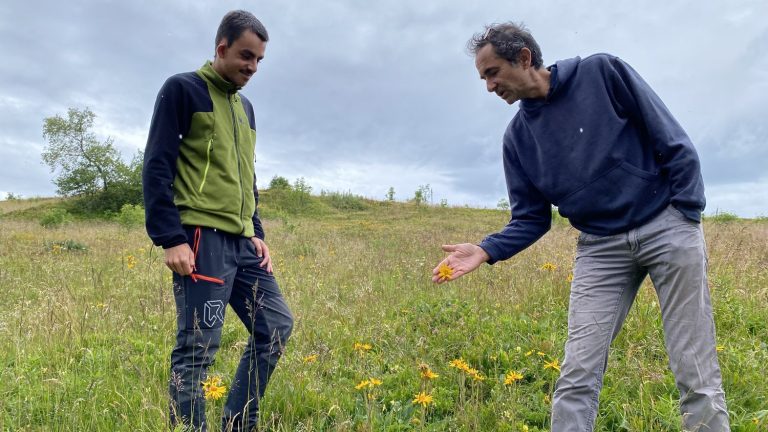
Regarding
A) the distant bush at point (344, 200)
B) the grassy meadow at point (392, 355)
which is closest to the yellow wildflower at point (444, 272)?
the grassy meadow at point (392, 355)

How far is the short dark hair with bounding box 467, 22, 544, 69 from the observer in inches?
89.1

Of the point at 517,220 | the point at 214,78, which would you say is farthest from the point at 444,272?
the point at 214,78

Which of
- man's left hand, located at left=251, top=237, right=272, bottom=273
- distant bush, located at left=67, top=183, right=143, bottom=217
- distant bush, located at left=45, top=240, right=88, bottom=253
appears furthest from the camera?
distant bush, located at left=67, top=183, right=143, bottom=217

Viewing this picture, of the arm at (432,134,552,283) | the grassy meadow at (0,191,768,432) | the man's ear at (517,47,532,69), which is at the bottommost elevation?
the grassy meadow at (0,191,768,432)

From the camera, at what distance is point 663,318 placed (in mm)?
2145

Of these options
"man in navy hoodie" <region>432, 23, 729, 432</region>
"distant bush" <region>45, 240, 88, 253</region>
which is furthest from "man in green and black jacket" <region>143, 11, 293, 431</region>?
"distant bush" <region>45, 240, 88, 253</region>

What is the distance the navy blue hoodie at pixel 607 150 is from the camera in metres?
2.10

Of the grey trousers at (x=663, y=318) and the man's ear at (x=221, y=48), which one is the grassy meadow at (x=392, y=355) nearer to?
the grey trousers at (x=663, y=318)

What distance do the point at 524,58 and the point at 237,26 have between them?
1.43 meters

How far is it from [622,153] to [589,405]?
1.19 m

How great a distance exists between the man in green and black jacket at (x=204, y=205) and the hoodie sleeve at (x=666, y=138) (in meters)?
1.81

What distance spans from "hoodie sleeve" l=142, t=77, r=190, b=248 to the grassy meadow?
2.14ft

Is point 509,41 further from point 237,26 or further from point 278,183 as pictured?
point 278,183

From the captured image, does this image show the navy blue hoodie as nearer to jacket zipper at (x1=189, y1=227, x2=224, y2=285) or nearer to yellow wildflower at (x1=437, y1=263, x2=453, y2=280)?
yellow wildflower at (x1=437, y1=263, x2=453, y2=280)
